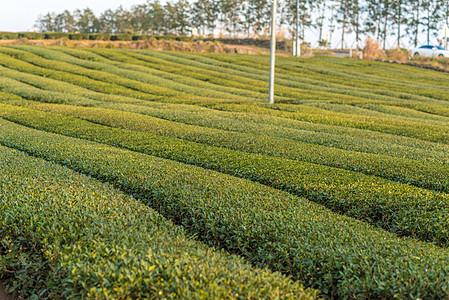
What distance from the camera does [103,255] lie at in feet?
13.5

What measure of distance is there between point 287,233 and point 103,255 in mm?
2095

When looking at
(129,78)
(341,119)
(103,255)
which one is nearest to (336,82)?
(129,78)

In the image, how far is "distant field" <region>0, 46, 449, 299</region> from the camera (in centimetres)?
388

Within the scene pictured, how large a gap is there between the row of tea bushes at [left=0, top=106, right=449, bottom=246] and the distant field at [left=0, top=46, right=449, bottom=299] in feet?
0.08

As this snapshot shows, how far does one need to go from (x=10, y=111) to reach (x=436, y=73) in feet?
122

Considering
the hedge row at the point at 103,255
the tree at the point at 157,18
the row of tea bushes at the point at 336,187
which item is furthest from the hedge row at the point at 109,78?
the tree at the point at 157,18

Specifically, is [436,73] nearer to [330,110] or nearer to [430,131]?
[330,110]

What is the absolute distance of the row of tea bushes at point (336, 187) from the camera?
233 inches

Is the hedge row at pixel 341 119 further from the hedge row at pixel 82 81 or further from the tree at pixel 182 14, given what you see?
the tree at pixel 182 14

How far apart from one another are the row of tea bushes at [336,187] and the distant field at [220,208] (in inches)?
1.0

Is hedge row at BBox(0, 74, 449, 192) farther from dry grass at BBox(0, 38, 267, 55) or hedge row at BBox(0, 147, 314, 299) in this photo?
dry grass at BBox(0, 38, 267, 55)

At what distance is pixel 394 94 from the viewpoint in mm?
26453

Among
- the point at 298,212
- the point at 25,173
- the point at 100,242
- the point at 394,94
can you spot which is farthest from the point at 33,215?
the point at 394,94

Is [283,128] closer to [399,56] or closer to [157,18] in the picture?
[399,56]
